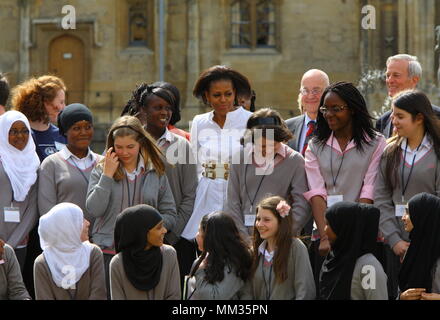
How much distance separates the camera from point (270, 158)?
892 centimetres

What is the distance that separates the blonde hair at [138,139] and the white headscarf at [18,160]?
65 cm

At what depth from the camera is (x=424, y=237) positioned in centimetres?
821

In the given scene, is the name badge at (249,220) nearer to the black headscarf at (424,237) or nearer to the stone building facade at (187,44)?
the black headscarf at (424,237)

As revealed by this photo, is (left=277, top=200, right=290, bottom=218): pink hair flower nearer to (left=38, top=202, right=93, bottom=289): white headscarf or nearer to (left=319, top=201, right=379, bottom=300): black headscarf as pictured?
(left=319, top=201, right=379, bottom=300): black headscarf

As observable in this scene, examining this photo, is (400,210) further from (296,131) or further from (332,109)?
(296,131)

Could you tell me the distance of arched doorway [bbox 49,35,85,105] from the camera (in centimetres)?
3225

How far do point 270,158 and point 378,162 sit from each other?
33.6 inches

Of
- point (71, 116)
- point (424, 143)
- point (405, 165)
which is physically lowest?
point (405, 165)

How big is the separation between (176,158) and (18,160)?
1.31m

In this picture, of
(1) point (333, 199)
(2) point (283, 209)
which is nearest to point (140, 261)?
(2) point (283, 209)

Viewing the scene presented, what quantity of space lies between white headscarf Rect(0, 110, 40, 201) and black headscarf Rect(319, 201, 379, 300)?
263 cm

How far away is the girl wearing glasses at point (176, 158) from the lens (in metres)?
9.38

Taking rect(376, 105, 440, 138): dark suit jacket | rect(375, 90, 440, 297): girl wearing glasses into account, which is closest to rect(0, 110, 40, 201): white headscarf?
rect(375, 90, 440, 297): girl wearing glasses
